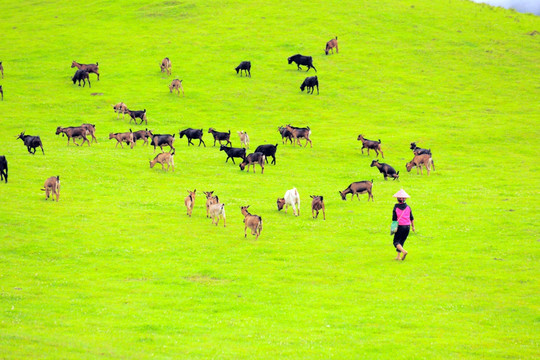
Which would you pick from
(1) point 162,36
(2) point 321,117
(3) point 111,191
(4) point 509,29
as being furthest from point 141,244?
(4) point 509,29

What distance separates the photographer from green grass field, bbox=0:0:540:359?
17.0 m

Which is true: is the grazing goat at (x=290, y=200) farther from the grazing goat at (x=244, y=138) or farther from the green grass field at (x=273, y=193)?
the grazing goat at (x=244, y=138)

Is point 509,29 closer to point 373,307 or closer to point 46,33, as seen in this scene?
point 46,33

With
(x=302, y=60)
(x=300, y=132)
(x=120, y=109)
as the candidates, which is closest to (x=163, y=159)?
(x=300, y=132)

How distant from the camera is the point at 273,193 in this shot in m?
35.8

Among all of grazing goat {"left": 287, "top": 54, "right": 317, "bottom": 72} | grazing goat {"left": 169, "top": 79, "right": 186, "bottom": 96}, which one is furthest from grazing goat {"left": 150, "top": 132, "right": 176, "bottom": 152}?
grazing goat {"left": 287, "top": 54, "right": 317, "bottom": 72}

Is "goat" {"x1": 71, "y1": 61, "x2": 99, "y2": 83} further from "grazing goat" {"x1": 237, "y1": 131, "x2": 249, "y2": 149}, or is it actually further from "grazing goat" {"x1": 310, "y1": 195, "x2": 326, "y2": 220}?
"grazing goat" {"x1": 310, "y1": 195, "x2": 326, "y2": 220}

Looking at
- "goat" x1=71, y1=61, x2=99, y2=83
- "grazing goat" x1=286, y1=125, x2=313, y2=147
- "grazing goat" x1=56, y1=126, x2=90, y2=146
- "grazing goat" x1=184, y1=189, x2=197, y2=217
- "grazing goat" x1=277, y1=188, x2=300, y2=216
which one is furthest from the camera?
"goat" x1=71, y1=61, x2=99, y2=83

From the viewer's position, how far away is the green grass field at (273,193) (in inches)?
669

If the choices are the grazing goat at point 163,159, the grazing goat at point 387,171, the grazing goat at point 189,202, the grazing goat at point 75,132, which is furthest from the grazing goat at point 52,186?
the grazing goat at point 387,171

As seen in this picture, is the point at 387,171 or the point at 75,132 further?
the point at 75,132

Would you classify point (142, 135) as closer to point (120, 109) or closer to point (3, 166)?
point (120, 109)

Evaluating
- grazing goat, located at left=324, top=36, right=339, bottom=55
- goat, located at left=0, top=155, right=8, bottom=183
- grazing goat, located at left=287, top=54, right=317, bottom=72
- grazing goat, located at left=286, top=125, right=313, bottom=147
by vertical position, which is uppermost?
grazing goat, located at left=324, top=36, right=339, bottom=55

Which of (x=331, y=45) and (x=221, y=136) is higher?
(x=331, y=45)
